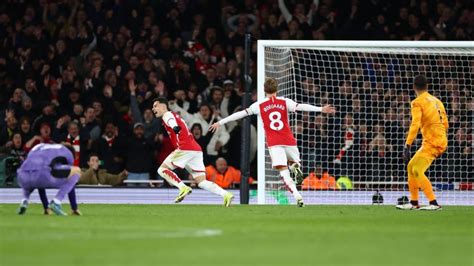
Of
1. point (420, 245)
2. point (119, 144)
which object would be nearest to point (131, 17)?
point (119, 144)

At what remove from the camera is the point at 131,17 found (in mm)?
26203

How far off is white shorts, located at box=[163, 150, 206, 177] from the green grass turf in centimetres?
256

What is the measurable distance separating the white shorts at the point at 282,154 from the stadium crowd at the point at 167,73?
3.56 m

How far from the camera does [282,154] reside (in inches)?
721

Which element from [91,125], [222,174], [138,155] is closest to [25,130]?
[91,125]

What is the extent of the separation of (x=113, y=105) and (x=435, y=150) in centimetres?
819

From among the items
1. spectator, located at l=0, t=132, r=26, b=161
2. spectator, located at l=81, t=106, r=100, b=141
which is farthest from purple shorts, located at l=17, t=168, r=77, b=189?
spectator, located at l=81, t=106, r=100, b=141

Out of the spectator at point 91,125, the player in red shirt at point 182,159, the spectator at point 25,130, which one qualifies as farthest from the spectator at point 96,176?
the player in red shirt at point 182,159

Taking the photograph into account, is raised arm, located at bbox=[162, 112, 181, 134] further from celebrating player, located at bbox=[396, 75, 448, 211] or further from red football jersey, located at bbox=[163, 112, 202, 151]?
celebrating player, located at bbox=[396, 75, 448, 211]

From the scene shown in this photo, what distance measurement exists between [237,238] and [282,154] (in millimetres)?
7086

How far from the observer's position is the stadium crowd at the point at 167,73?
22.4 metres

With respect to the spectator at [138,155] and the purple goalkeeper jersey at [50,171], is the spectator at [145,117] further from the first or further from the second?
the purple goalkeeper jersey at [50,171]

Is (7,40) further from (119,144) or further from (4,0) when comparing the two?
(119,144)

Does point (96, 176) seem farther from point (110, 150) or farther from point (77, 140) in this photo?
point (77, 140)
